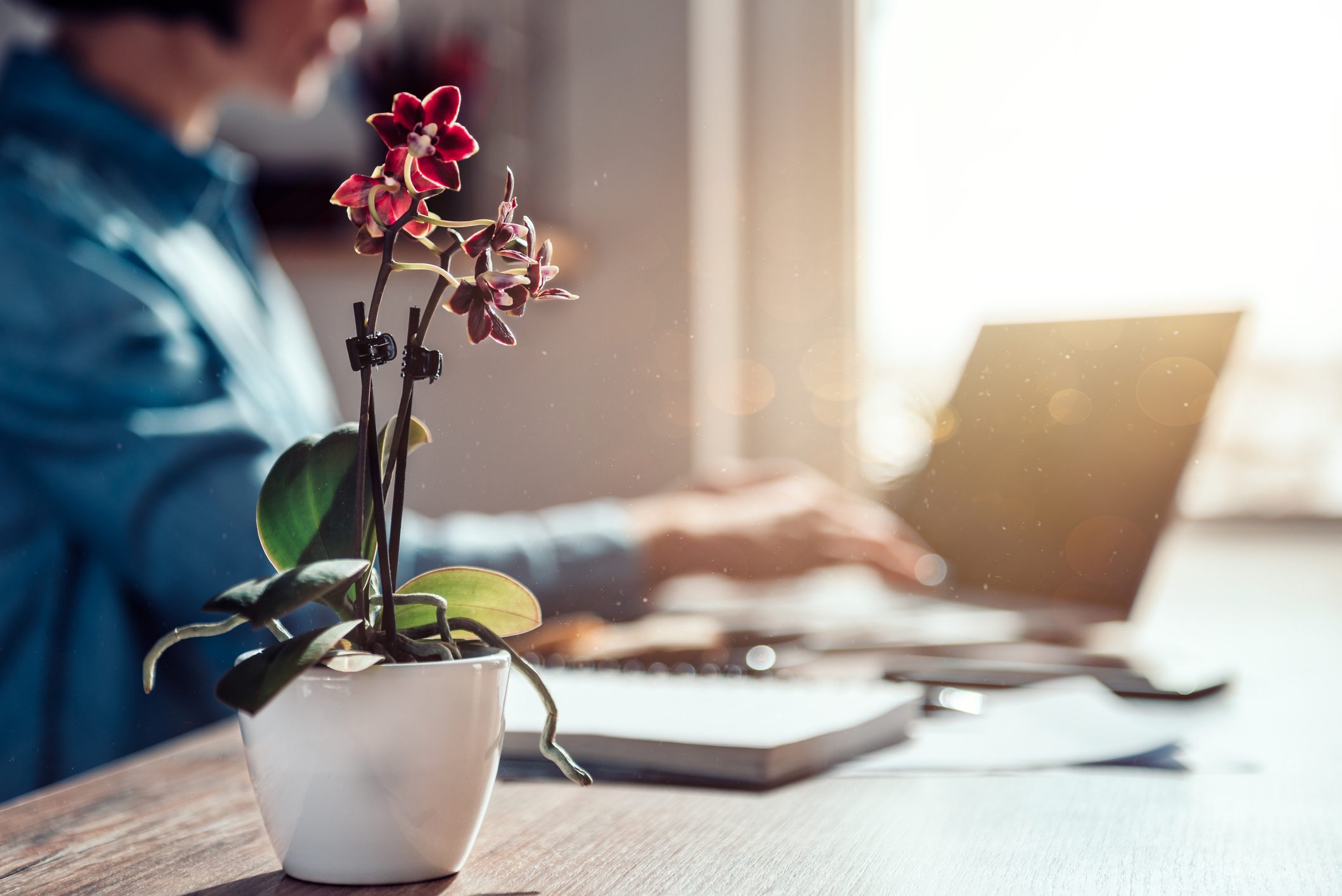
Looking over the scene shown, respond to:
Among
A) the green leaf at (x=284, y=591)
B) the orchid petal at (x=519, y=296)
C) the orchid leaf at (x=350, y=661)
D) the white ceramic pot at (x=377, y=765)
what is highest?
the orchid petal at (x=519, y=296)

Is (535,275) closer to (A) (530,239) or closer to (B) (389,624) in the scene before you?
(A) (530,239)

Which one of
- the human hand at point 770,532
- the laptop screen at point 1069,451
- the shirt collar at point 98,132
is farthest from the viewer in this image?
the shirt collar at point 98,132

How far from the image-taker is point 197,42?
43.3 inches

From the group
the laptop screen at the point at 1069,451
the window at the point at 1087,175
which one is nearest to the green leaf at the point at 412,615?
the laptop screen at the point at 1069,451

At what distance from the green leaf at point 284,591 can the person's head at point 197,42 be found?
Answer: 983 millimetres

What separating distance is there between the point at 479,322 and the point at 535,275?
24 mm

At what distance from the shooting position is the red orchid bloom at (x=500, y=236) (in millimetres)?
321

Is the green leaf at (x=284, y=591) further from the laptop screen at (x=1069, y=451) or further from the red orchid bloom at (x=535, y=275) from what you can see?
the laptop screen at (x=1069, y=451)

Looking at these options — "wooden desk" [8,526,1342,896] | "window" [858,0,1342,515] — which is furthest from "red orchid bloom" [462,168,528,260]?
"window" [858,0,1342,515]

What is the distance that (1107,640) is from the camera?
78 cm

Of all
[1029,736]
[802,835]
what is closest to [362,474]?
[802,835]

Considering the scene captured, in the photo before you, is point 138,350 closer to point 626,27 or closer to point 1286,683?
point 1286,683

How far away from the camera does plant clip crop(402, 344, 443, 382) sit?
318mm

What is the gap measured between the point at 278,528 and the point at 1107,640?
0.67 meters
